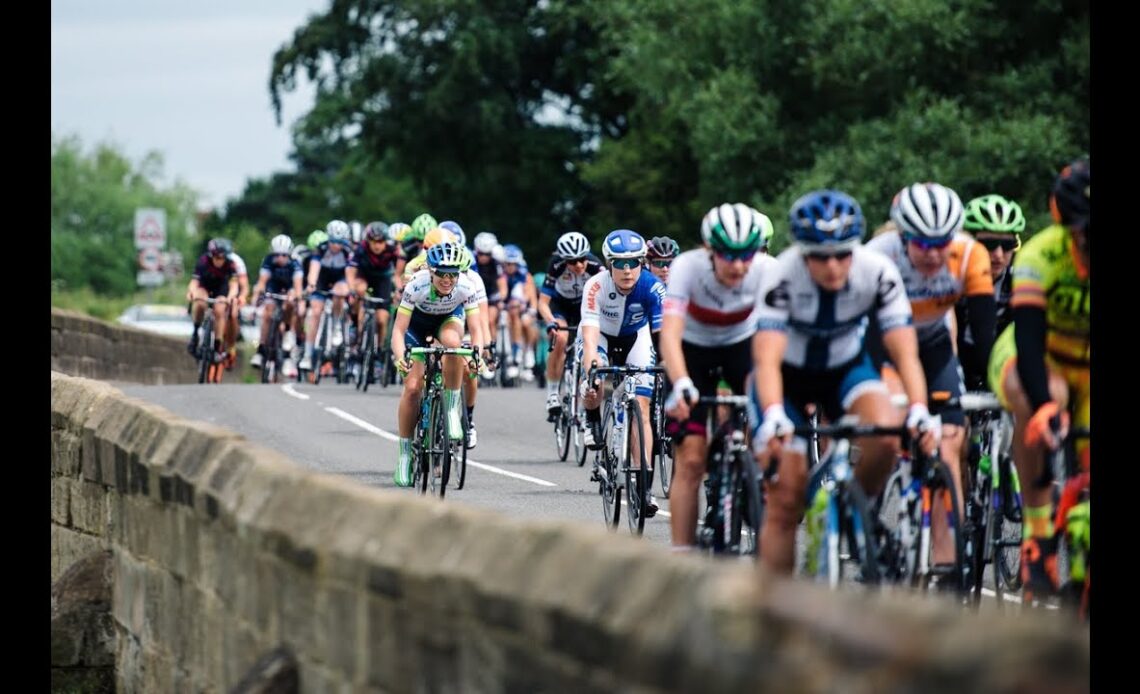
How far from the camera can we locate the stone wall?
13.2 feet

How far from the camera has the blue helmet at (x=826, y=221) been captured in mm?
8727

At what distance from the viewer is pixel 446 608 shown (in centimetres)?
590

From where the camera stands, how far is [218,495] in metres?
8.26

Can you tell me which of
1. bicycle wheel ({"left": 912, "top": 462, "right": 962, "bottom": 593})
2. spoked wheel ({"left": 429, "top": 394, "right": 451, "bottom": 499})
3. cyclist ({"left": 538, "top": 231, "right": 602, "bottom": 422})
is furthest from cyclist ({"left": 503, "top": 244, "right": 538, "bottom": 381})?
bicycle wheel ({"left": 912, "top": 462, "right": 962, "bottom": 593})

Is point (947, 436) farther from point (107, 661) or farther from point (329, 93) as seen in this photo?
point (329, 93)

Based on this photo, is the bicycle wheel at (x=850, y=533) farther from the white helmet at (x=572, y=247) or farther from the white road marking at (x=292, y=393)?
the white road marking at (x=292, y=393)

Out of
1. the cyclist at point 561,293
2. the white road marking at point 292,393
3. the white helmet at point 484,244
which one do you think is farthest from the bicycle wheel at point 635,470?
the white helmet at point 484,244

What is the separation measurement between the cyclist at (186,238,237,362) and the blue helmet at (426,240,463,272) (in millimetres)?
14357

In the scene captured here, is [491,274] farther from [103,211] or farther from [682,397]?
[103,211]

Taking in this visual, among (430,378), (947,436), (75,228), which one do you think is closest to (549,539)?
(947,436)

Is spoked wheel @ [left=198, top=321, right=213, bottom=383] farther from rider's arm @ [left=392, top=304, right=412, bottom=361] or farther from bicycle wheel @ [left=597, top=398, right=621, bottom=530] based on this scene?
bicycle wheel @ [left=597, top=398, right=621, bottom=530]

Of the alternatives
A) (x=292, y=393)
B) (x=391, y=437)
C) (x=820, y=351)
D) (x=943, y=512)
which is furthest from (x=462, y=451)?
(x=292, y=393)

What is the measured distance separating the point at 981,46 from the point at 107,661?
111 feet
